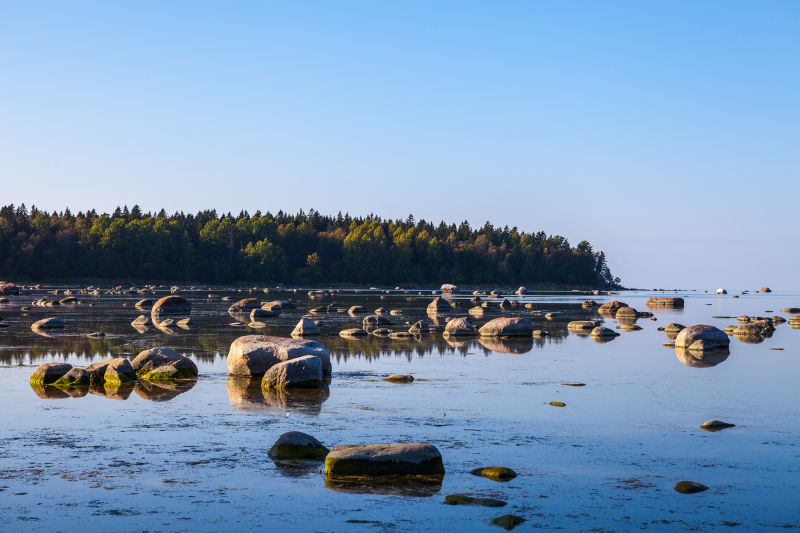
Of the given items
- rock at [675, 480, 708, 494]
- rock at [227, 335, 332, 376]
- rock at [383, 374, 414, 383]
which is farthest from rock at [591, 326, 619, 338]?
rock at [675, 480, 708, 494]

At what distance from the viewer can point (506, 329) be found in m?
38.0

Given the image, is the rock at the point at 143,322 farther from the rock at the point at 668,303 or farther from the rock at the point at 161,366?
the rock at the point at 668,303

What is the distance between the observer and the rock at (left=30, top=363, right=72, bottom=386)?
20641mm

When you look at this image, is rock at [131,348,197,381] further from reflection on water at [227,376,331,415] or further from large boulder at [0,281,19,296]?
large boulder at [0,281,19,296]

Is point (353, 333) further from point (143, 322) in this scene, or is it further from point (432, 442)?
point (432, 442)

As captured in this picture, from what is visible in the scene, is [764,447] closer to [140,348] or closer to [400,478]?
[400,478]

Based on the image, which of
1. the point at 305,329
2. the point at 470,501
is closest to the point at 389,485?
Result: the point at 470,501

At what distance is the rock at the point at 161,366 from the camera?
2238cm

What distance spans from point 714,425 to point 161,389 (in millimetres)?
13507

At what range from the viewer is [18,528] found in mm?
9289

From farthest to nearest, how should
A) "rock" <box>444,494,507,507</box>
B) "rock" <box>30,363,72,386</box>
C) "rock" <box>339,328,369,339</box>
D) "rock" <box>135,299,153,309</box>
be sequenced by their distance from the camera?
"rock" <box>135,299,153,309</box> < "rock" <box>339,328,369,339</box> < "rock" <box>30,363,72,386</box> < "rock" <box>444,494,507,507</box>

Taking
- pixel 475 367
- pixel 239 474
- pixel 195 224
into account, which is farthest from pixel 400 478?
pixel 195 224

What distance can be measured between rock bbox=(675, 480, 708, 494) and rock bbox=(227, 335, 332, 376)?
12792 millimetres

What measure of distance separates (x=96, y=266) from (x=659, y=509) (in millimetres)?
142765
